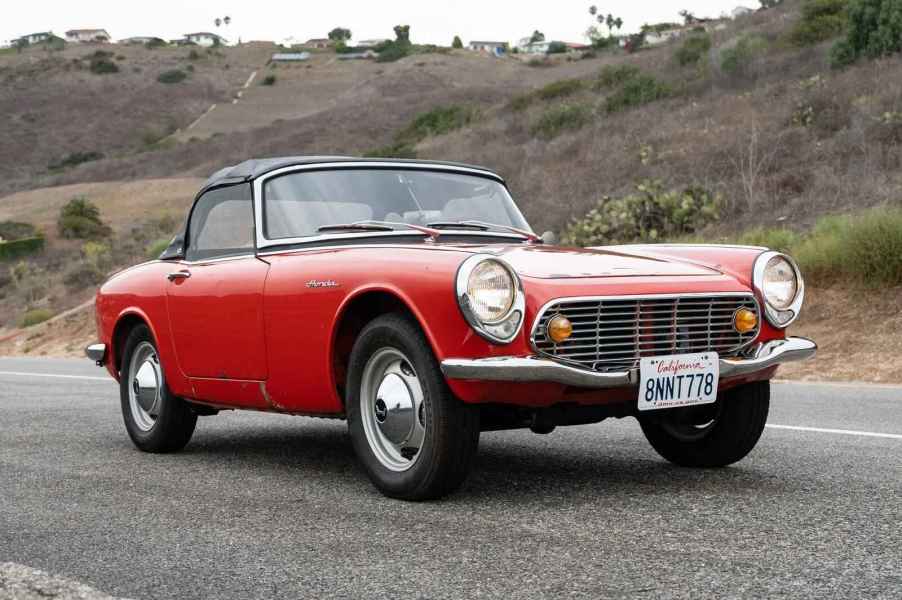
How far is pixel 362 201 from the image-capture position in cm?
616

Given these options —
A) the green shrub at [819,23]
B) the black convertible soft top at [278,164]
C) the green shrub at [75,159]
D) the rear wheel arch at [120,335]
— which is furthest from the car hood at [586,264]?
the green shrub at [75,159]

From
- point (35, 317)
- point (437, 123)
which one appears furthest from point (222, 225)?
point (437, 123)

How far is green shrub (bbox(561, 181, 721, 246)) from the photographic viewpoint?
63.6ft

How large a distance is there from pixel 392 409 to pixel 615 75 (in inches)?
1425

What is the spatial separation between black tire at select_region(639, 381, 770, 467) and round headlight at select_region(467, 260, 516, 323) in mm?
1103

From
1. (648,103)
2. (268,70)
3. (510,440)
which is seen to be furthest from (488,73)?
Result: (510,440)

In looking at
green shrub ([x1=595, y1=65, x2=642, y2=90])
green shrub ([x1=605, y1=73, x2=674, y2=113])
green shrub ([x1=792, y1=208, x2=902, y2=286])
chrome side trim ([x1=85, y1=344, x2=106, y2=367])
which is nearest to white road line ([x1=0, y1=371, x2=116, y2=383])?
chrome side trim ([x1=85, y1=344, x2=106, y2=367])

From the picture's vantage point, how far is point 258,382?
19.3 feet

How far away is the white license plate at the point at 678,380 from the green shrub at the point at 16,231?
49.4m

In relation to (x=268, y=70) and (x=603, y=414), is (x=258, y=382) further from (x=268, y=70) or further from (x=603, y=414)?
(x=268, y=70)

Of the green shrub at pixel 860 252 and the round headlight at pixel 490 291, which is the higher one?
the round headlight at pixel 490 291

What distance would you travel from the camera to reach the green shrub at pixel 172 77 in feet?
309

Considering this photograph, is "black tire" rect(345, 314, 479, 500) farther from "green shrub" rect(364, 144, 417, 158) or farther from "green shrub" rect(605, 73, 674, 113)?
"green shrub" rect(364, 144, 417, 158)

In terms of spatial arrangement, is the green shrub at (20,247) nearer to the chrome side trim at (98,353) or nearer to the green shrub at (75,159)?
the green shrub at (75,159)
